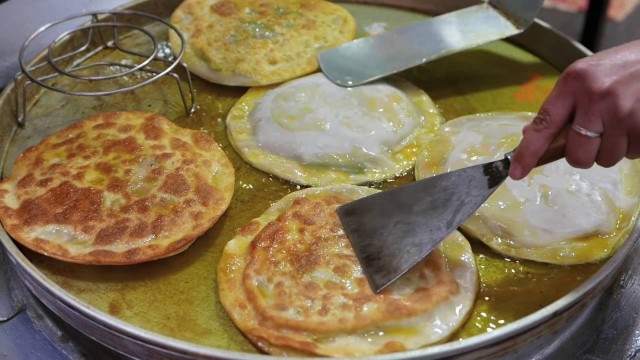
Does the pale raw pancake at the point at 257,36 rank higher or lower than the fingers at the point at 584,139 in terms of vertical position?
lower

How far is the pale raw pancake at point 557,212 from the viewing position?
85.9 inches

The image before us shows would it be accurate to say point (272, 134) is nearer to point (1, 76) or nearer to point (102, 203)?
point (102, 203)

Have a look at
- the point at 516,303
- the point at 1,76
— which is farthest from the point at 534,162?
the point at 1,76

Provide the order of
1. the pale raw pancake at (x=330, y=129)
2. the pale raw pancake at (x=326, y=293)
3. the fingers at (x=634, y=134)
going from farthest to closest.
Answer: the pale raw pancake at (x=330, y=129), the pale raw pancake at (x=326, y=293), the fingers at (x=634, y=134)

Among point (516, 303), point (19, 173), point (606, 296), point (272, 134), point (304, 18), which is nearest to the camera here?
point (516, 303)

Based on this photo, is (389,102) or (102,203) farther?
(389,102)

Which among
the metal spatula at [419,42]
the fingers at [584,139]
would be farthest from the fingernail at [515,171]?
the metal spatula at [419,42]

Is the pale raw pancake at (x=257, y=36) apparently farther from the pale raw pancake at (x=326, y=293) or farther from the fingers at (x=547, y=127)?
the fingers at (x=547, y=127)

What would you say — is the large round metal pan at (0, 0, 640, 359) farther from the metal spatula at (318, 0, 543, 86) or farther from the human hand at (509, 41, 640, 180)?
the human hand at (509, 41, 640, 180)

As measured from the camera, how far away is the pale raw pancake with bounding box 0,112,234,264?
2166 millimetres

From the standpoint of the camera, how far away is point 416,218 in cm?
198

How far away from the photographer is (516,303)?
6.70ft

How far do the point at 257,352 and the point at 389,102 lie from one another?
1302mm

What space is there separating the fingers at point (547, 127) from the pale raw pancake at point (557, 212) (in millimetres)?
465
